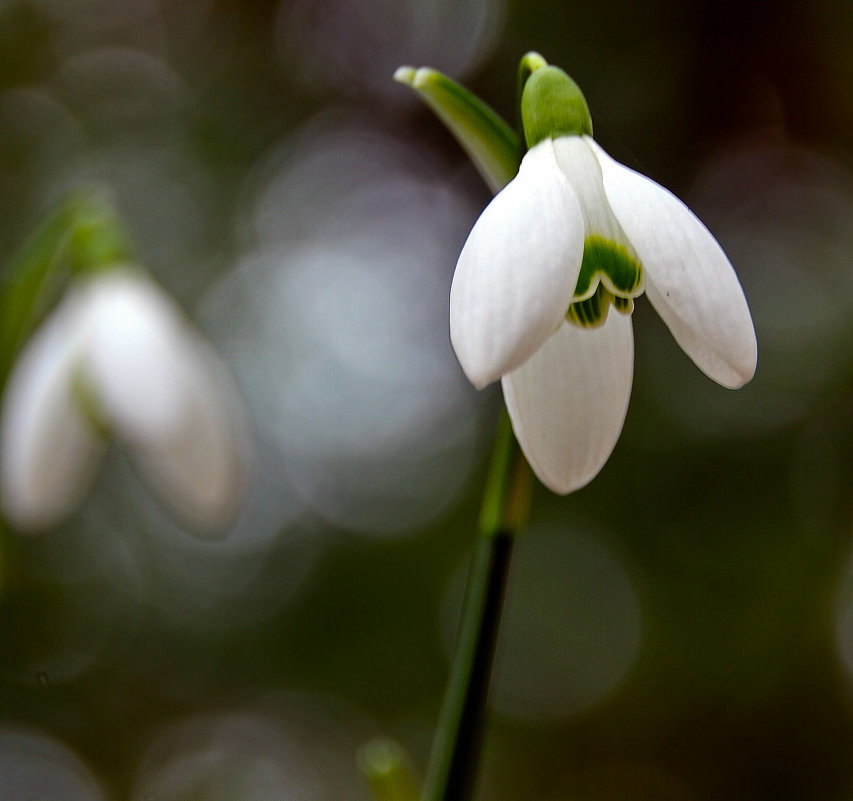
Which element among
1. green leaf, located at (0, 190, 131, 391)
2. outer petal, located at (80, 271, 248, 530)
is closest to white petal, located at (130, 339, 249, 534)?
outer petal, located at (80, 271, 248, 530)

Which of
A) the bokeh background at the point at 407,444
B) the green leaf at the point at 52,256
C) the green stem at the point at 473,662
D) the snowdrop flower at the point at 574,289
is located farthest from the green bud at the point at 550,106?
the bokeh background at the point at 407,444

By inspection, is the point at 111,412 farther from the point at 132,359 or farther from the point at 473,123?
the point at 473,123

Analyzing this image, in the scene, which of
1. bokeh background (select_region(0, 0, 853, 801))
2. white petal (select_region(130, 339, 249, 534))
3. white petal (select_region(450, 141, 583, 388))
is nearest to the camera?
white petal (select_region(450, 141, 583, 388))

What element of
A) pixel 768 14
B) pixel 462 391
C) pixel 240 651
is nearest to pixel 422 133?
pixel 462 391

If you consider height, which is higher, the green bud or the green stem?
the green bud

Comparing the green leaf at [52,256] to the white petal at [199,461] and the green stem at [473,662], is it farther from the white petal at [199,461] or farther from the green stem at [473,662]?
the green stem at [473,662]

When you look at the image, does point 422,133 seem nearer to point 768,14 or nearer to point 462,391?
point 462,391

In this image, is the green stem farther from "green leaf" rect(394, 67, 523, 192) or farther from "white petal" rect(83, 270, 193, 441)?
"white petal" rect(83, 270, 193, 441)
